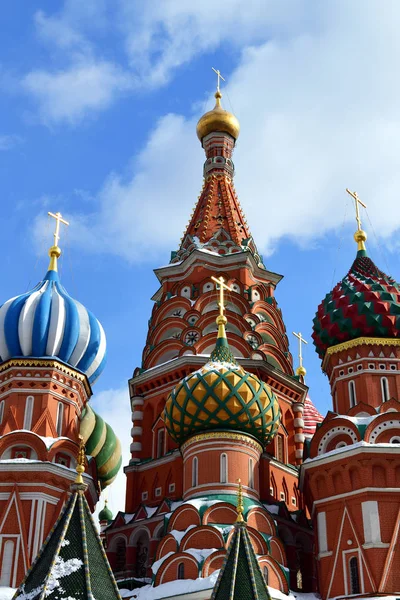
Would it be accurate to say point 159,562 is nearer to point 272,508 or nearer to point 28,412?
point 272,508

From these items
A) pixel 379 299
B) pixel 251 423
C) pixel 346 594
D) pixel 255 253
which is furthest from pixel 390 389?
pixel 255 253

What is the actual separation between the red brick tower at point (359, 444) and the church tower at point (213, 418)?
0.95 m

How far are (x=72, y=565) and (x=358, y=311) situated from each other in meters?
8.76

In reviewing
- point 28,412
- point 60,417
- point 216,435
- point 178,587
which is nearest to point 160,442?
point 60,417

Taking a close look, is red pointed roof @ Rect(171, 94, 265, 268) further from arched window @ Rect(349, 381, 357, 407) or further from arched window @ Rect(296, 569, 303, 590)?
arched window @ Rect(296, 569, 303, 590)

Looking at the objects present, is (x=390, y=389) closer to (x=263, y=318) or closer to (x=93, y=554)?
(x=263, y=318)

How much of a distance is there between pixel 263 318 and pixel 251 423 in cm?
476

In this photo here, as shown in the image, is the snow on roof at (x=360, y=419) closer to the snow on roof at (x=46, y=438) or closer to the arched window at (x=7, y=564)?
the snow on roof at (x=46, y=438)

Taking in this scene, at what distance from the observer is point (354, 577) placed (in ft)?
47.8

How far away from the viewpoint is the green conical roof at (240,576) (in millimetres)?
10812

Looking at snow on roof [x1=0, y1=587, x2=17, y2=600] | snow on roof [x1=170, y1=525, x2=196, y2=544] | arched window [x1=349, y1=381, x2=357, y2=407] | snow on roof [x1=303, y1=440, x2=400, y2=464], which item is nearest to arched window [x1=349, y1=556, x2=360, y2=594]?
snow on roof [x1=303, y1=440, x2=400, y2=464]

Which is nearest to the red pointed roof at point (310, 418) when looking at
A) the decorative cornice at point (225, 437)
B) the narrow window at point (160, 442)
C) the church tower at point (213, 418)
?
the church tower at point (213, 418)

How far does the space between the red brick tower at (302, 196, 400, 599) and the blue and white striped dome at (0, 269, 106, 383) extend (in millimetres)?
4549

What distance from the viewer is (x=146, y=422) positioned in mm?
19219
